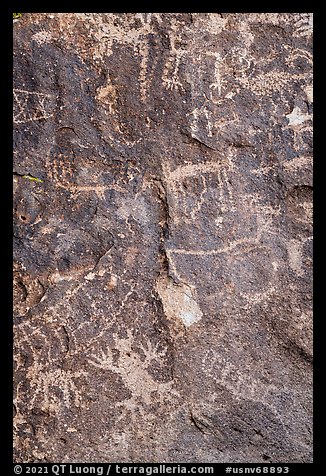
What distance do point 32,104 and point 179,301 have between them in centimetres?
73

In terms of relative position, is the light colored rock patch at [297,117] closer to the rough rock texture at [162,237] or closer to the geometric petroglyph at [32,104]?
the rough rock texture at [162,237]

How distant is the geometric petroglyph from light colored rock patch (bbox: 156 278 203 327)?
0.61m

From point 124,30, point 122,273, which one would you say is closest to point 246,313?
point 122,273

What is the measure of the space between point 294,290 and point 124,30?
0.92 meters

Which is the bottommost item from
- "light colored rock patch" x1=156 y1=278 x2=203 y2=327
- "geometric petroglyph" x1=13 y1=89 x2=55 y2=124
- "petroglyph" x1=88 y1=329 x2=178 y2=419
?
"petroglyph" x1=88 y1=329 x2=178 y2=419

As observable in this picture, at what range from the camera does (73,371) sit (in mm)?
1565

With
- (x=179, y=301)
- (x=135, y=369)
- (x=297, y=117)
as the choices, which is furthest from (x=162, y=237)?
(x=297, y=117)

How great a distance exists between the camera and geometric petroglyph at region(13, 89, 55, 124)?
1.48 m

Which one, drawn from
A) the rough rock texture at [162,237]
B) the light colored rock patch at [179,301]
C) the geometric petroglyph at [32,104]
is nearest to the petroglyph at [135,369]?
the rough rock texture at [162,237]

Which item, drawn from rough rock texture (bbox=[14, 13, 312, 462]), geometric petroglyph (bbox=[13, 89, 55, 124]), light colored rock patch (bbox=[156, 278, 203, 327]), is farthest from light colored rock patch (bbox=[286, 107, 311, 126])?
geometric petroglyph (bbox=[13, 89, 55, 124])

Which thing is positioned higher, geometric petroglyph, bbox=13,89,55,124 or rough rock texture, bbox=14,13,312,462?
geometric petroglyph, bbox=13,89,55,124

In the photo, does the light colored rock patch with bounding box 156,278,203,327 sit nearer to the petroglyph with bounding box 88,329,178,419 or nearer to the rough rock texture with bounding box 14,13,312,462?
the rough rock texture with bounding box 14,13,312,462

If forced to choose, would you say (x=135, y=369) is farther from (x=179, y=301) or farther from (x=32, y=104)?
(x=32, y=104)

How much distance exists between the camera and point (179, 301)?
1555mm
